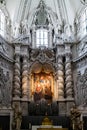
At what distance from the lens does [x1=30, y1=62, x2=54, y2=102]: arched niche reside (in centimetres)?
2361

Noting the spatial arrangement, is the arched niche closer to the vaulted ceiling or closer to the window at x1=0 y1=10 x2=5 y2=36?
the window at x1=0 y1=10 x2=5 y2=36

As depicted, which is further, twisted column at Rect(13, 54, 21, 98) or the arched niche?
the arched niche

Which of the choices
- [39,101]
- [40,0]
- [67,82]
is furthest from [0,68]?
[40,0]

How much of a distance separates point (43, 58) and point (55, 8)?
5240 mm

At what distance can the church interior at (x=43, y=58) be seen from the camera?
70.3 ft

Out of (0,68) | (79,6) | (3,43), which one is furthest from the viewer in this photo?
(79,6)

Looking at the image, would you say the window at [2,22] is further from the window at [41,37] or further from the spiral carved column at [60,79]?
the spiral carved column at [60,79]

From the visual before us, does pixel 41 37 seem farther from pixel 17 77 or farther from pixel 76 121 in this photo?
pixel 76 121

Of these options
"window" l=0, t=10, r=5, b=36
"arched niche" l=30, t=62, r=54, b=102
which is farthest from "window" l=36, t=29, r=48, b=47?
"window" l=0, t=10, r=5, b=36

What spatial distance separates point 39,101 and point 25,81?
2.12m

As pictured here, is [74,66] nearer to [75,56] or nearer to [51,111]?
[75,56]

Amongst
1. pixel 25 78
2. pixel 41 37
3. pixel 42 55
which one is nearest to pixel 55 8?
pixel 41 37

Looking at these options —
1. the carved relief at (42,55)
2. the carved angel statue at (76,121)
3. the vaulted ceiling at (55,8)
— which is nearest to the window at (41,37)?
the carved relief at (42,55)

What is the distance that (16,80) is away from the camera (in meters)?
22.1
